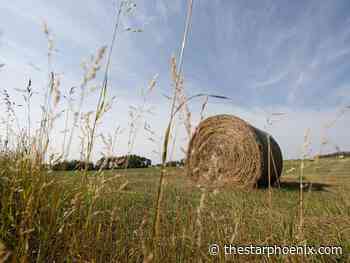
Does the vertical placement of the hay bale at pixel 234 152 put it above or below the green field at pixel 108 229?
above

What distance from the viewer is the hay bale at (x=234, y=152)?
656 centimetres

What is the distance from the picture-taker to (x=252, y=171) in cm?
654

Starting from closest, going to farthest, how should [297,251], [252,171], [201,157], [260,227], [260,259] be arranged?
[297,251] → [260,259] → [260,227] → [252,171] → [201,157]

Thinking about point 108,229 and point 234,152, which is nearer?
point 108,229

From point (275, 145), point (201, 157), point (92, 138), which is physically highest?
point (275, 145)

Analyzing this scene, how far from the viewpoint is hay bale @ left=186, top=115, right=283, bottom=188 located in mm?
6562

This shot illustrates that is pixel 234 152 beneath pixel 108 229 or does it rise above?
above

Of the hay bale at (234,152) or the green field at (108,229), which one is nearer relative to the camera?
the green field at (108,229)

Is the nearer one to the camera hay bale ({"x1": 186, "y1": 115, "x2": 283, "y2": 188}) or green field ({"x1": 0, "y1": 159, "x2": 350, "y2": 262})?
green field ({"x1": 0, "y1": 159, "x2": 350, "y2": 262})

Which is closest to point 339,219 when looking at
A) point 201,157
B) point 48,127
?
point 48,127

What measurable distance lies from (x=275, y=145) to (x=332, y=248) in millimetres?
6397

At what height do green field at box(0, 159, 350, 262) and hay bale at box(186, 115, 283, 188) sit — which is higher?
hay bale at box(186, 115, 283, 188)

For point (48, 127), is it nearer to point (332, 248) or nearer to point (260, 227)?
point (260, 227)

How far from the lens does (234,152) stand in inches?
276
